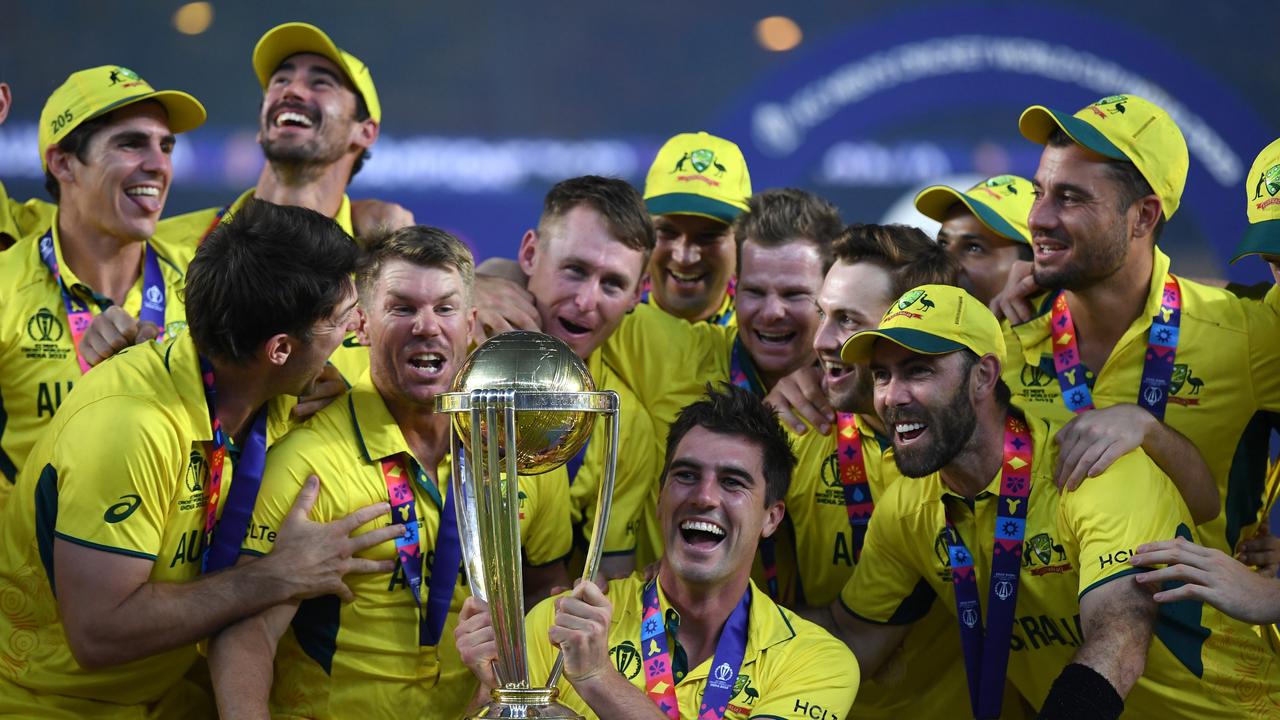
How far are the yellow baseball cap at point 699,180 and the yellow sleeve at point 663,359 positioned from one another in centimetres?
43

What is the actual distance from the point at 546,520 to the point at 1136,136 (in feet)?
6.34

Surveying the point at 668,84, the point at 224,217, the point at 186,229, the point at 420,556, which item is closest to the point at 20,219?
the point at 186,229

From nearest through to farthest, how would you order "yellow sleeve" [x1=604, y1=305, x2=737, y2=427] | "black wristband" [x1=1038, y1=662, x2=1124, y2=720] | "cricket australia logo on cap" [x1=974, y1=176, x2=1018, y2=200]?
"black wristband" [x1=1038, y1=662, x2=1124, y2=720], "yellow sleeve" [x1=604, y1=305, x2=737, y2=427], "cricket australia logo on cap" [x1=974, y1=176, x2=1018, y2=200]

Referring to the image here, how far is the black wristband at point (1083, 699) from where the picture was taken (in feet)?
9.78

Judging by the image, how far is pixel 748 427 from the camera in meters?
3.62

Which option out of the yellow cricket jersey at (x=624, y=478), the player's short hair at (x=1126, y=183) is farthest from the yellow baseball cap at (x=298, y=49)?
the player's short hair at (x=1126, y=183)

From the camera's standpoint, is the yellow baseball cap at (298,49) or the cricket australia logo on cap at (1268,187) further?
the yellow baseball cap at (298,49)

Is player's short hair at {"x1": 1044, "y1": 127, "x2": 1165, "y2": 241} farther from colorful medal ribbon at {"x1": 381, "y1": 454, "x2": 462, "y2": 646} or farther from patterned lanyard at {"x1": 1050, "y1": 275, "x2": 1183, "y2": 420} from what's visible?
colorful medal ribbon at {"x1": 381, "y1": 454, "x2": 462, "y2": 646}

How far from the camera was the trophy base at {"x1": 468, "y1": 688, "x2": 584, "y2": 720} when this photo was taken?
2443 millimetres

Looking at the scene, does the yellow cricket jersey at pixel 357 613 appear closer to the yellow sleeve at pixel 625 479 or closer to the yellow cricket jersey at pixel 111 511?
the yellow cricket jersey at pixel 111 511

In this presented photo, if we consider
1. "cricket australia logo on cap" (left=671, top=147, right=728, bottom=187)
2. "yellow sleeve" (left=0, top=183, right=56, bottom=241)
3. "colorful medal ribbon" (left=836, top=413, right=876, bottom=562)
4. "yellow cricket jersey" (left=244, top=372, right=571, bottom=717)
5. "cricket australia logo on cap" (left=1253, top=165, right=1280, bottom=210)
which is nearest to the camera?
"yellow cricket jersey" (left=244, top=372, right=571, bottom=717)

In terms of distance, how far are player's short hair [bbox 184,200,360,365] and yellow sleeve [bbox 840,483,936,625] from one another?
1.54 m

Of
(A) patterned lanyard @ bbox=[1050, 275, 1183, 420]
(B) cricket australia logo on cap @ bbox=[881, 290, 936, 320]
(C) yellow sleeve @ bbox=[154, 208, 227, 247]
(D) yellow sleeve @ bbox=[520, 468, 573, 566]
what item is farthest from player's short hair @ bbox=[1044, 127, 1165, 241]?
(C) yellow sleeve @ bbox=[154, 208, 227, 247]

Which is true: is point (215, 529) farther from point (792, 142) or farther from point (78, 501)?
point (792, 142)
